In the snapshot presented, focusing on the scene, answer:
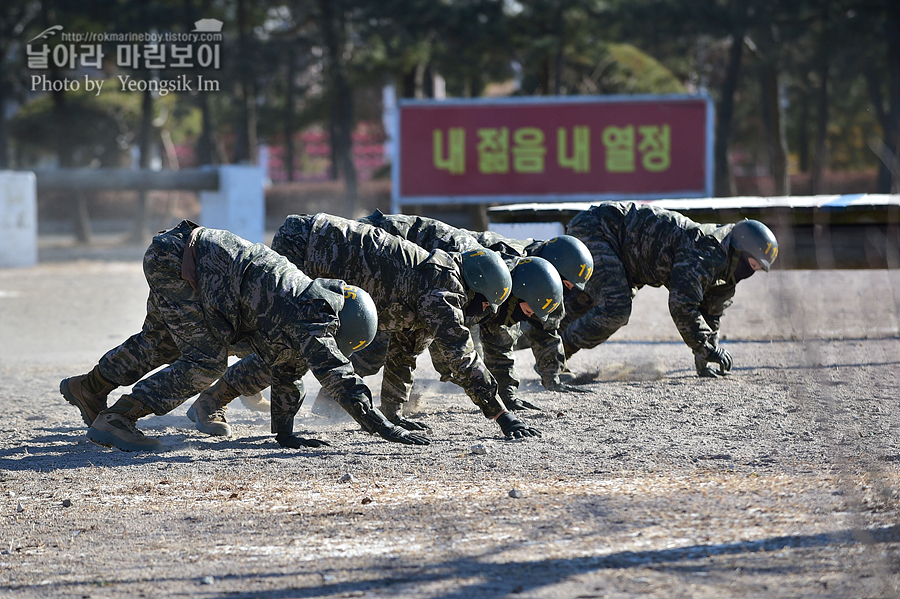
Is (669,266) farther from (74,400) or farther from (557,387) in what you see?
(74,400)

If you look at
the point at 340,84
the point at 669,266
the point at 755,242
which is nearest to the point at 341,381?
the point at 669,266

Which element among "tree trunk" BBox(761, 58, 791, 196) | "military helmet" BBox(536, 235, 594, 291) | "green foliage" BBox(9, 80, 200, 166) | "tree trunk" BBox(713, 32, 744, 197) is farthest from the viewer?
"green foliage" BBox(9, 80, 200, 166)

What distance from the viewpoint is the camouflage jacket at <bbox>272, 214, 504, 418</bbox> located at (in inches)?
259

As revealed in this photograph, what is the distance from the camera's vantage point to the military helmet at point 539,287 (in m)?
7.05

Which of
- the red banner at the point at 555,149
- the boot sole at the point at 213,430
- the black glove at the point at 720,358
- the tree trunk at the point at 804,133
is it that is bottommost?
the boot sole at the point at 213,430

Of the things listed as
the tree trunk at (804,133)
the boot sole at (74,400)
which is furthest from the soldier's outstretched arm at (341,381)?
the tree trunk at (804,133)

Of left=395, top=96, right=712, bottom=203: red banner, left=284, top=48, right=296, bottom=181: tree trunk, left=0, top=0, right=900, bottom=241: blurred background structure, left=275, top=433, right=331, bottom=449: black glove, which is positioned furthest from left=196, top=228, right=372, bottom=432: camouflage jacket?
left=284, top=48, right=296, bottom=181: tree trunk

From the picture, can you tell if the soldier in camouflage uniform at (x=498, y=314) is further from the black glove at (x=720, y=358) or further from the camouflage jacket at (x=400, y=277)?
the black glove at (x=720, y=358)

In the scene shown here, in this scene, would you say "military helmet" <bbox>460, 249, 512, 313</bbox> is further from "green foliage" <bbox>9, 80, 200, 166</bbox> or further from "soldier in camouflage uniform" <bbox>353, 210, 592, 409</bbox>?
"green foliage" <bbox>9, 80, 200, 166</bbox>

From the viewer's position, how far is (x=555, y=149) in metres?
19.3

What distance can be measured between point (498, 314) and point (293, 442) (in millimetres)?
1735

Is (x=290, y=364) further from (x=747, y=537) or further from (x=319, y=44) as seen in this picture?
(x=319, y=44)

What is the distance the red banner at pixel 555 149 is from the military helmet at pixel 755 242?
10.2 meters

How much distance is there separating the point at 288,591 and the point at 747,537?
1.96 m
